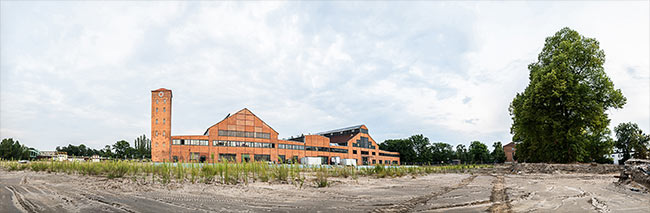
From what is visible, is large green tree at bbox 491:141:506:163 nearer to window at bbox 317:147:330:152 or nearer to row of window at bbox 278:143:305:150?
window at bbox 317:147:330:152

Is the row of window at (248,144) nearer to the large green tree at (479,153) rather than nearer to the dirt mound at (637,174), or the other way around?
the large green tree at (479,153)

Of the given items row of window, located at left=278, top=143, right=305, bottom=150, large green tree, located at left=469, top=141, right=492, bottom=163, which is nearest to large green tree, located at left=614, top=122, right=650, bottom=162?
large green tree, located at left=469, top=141, right=492, bottom=163

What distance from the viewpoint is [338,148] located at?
7962 centimetres

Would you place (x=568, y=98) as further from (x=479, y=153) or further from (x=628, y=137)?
(x=479, y=153)

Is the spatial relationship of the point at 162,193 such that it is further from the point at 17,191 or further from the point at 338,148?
the point at 338,148

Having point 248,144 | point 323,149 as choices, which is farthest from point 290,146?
point 248,144

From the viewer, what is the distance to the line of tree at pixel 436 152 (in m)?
101

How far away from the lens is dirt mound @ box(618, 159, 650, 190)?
845 cm

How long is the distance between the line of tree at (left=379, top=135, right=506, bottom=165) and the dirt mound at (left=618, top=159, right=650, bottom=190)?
91444 millimetres

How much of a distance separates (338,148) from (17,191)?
74628mm

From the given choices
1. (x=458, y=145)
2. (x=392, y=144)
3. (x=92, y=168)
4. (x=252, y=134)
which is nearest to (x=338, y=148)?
(x=252, y=134)

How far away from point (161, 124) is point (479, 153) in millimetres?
88584

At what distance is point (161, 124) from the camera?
194 ft

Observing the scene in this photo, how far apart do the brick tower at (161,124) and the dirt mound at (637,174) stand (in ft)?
189
